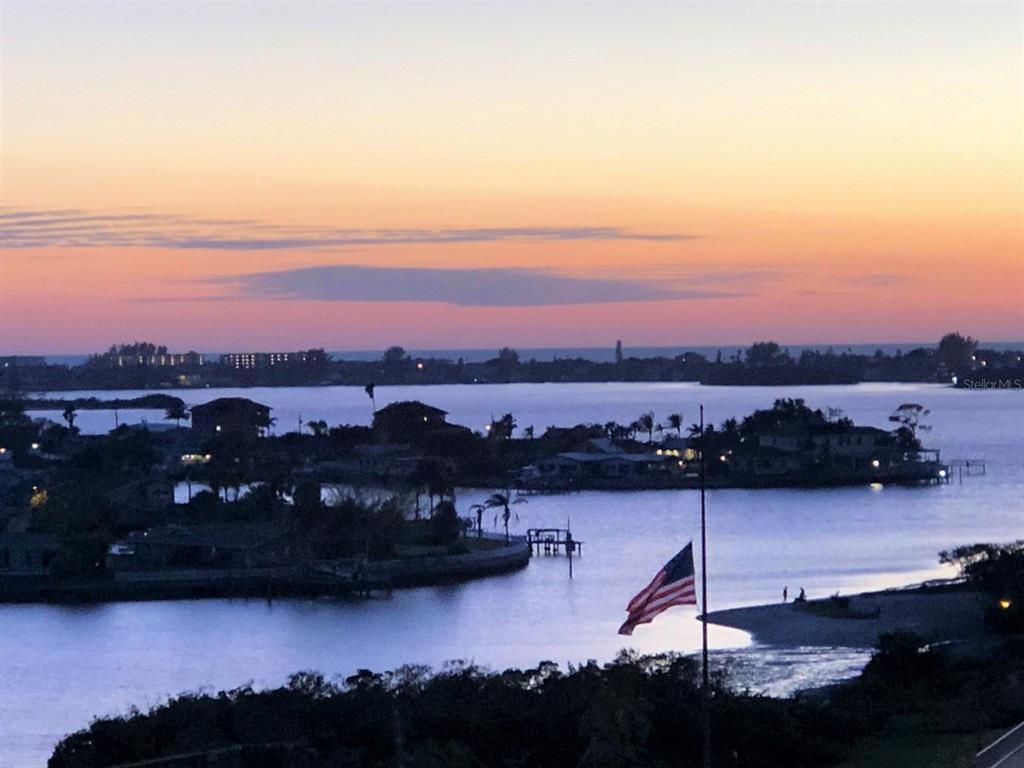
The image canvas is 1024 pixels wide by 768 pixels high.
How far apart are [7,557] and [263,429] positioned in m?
46.1

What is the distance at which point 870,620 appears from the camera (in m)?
26.0

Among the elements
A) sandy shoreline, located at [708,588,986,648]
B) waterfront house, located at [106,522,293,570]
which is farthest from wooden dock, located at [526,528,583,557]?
sandy shoreline, located at [708,588,986,648]

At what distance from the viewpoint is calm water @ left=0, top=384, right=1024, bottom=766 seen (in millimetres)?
23469

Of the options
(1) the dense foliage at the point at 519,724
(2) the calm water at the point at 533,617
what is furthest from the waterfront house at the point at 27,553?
(1) the dense foliage at the point at 519,724

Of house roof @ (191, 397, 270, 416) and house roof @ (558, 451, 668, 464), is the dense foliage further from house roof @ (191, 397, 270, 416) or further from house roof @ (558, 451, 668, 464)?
house roof @ (191, 397, 270, 416)

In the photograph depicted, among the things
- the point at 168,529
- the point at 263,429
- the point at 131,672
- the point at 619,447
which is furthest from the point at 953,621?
the point at 263,429

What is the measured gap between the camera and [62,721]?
20891mm

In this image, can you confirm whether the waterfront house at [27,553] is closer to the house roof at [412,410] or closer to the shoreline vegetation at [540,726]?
the shoreline vegetation at [540,726]

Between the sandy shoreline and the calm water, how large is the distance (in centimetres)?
66

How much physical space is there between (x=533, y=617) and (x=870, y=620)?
6.13 meters

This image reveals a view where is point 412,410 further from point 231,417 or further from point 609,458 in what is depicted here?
point 609,458

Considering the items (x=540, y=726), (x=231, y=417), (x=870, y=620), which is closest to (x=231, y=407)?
(x=231, y=417)

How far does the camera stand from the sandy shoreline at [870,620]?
81.3ft

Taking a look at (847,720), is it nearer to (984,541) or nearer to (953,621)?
(953,621)
